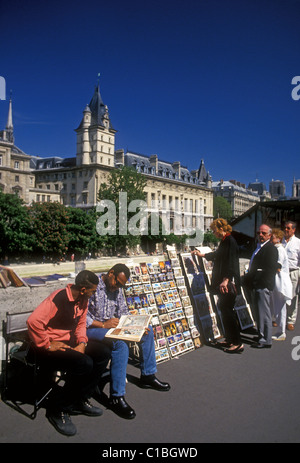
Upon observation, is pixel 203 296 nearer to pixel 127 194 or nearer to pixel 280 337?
pixel 280 337

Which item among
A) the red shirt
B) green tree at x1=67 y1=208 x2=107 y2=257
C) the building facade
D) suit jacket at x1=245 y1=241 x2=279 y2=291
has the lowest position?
the red shirt

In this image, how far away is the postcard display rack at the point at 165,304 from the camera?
5.55m

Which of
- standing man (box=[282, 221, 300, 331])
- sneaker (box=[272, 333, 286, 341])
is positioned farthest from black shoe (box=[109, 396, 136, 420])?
standing man (box=[282, 221, 300, 331])

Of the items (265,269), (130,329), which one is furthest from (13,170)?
(130,329)

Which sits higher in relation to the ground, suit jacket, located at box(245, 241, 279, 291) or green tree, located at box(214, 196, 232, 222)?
green tree, located at box(214, 196, 232, 222)

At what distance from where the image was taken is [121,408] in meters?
3.86

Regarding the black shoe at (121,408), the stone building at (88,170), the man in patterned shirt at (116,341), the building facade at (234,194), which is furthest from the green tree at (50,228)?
the building facade at (234,194)

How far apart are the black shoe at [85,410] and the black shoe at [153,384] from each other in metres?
0.80

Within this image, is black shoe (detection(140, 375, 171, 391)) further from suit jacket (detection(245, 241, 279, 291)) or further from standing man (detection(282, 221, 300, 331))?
standing man (detection(282, 221, 300, 331))

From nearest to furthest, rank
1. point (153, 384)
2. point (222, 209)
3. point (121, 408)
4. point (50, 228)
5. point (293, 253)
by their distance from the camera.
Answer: point (121, 408) → point (153, 384) → point (293, 253) → point (50, 228) → point (222, 209)

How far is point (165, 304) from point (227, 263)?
3.95 feet

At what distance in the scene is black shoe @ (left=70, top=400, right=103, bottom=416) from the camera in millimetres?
3867

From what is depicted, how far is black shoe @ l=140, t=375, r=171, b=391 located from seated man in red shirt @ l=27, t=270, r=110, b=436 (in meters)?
0.74

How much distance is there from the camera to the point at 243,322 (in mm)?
7230
